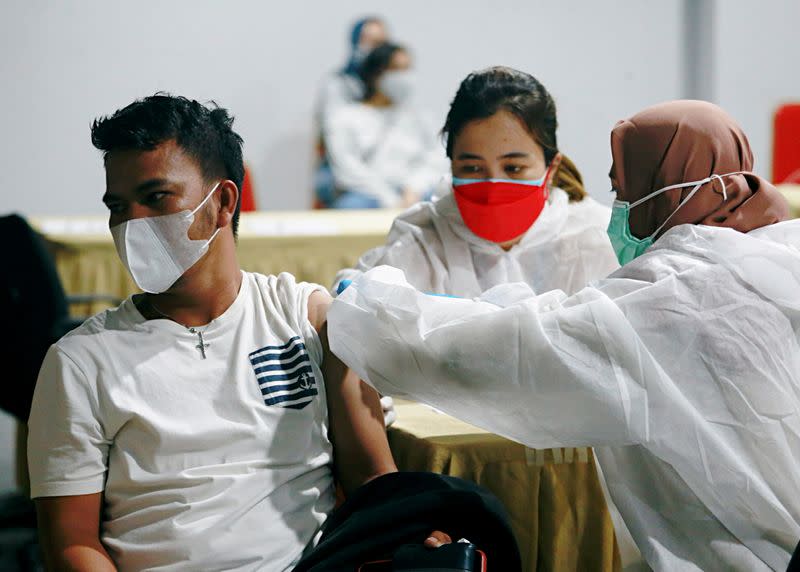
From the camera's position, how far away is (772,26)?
623 centimetres

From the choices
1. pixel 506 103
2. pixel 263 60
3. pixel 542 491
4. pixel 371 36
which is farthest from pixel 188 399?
pixel 263 60

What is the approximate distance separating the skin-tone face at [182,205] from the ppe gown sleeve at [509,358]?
0.64 feet

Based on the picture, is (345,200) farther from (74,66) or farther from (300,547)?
(300,547)

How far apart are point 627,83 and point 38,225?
387cm

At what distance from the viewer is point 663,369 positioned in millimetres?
1361

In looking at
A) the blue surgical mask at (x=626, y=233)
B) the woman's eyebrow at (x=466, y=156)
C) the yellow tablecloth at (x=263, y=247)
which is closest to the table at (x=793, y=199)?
the yellow tablecloth at (x=263, y=247)

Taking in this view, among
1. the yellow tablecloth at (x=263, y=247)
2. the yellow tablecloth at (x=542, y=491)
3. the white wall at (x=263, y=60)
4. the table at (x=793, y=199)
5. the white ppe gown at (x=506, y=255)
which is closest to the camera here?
the yellow tablecloth at (x=542, y=491)

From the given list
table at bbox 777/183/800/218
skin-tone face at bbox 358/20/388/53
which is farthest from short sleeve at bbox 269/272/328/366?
skin-tone face at bbox 358/20/388/53

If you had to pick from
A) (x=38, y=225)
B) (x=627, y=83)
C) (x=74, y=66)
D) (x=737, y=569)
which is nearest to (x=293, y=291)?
(x=737, y=569)

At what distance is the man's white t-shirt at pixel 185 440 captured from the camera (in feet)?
4.50

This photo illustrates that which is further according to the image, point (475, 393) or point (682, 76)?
point (682, 76)

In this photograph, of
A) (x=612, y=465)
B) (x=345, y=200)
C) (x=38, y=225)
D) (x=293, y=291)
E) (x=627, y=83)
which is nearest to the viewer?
(x=612, y=465)

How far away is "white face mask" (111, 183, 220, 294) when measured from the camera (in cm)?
148

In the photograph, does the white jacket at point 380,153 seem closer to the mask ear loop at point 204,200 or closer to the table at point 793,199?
the table at point 793,199
